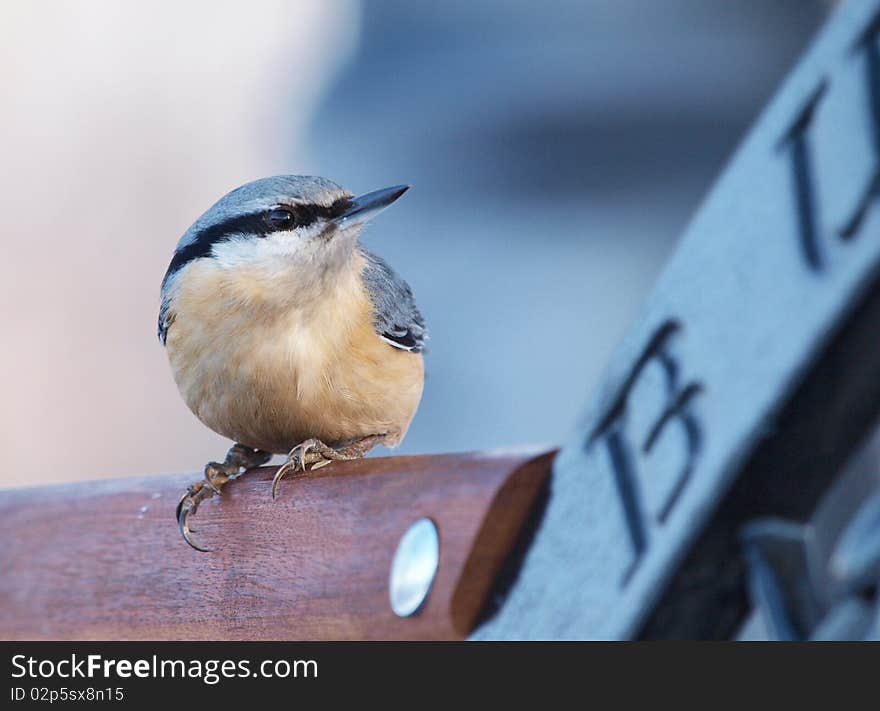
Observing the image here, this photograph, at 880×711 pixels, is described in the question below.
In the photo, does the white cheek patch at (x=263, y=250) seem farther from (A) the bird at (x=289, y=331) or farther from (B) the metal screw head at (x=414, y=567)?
(B) the metal screw head at (x=414, y=567)

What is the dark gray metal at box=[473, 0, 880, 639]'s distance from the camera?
1.51 feet

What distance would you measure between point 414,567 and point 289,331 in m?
0.47

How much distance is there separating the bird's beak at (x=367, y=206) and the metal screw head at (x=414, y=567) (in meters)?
0.49

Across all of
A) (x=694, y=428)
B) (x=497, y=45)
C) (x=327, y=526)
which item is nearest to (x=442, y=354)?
(x=497, y=45)

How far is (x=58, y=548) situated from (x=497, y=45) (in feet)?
6.40

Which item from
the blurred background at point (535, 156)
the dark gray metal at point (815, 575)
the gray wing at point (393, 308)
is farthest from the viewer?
the blurred background at point (535, 156)

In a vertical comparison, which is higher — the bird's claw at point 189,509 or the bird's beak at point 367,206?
the bird's beak at point 367,206

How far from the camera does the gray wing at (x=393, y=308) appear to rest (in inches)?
46.9

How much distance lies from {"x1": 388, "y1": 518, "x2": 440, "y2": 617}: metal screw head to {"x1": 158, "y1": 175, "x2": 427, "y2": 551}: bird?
0.36 metres

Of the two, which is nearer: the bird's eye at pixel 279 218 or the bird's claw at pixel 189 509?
the bird's claw at pixel 189 509

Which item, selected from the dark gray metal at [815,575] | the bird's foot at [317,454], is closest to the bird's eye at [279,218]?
the bird's foot at [317,454]


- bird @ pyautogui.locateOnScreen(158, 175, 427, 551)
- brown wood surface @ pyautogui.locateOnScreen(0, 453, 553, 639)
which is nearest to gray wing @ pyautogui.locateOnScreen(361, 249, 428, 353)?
bird @ pyautogui.locateOnScreen(158, 175, 427, 551)

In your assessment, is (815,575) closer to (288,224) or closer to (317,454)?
(317,454)

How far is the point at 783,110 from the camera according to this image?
0.48 meters
